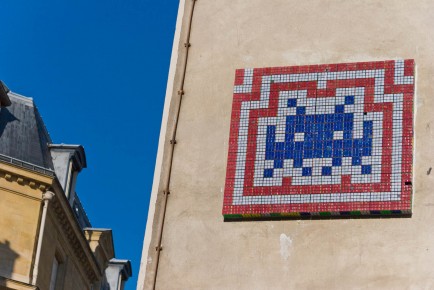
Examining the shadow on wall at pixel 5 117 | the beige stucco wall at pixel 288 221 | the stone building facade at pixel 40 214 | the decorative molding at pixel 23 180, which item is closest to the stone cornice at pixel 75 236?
the stone building facade at pixel 40 214

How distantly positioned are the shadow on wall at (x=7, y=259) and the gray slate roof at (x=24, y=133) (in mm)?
3609

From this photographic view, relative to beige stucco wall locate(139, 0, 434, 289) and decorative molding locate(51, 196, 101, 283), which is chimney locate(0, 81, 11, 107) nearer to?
decorative molding locate(51, 196, 101, 283)

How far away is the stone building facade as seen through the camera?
5272 centimetres

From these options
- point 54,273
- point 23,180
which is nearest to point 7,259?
point 23,180

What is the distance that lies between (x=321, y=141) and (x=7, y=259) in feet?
31.5

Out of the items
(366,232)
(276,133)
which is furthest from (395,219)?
(276,133)

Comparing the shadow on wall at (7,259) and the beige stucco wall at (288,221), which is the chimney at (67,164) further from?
the beige stucco wall at (288,221)

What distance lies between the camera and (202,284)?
1912 inches

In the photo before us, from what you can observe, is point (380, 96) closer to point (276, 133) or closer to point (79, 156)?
point (276, 133)

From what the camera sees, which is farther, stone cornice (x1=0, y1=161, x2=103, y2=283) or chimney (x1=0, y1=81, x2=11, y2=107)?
chimney (x1=0, y1=81, x2=11, y2=107)

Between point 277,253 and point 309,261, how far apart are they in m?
0.90

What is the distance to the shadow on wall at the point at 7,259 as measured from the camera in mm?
51844

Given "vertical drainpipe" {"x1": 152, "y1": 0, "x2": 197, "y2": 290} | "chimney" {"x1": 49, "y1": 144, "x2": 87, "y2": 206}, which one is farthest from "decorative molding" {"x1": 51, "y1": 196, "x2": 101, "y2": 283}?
"vertical drainpipe" {"x1": 152, "y1": 0, "x2": 197, "y2": 290}

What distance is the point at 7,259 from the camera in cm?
5216
